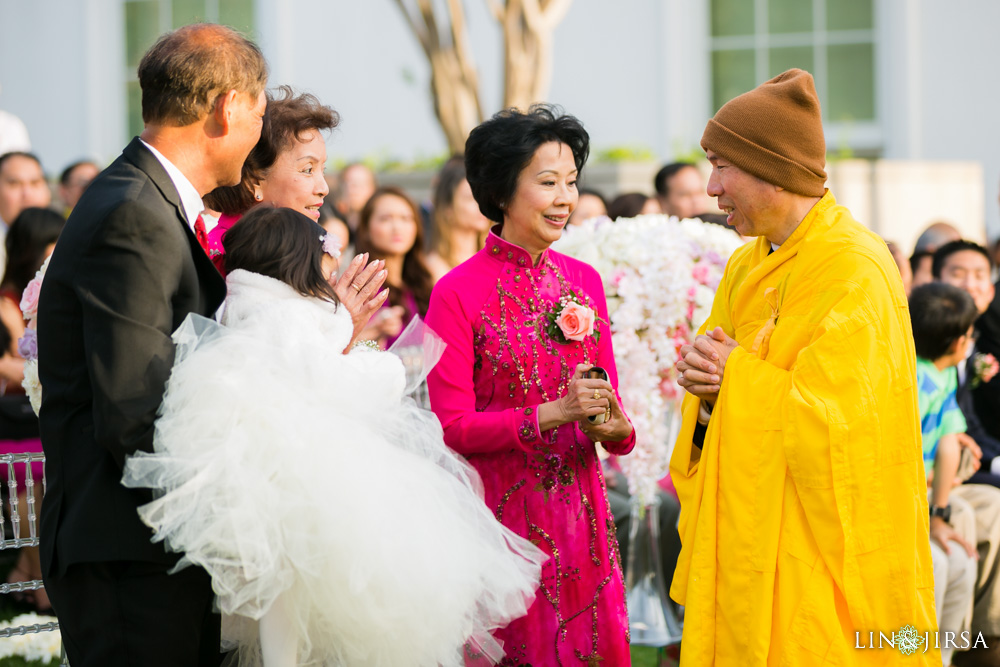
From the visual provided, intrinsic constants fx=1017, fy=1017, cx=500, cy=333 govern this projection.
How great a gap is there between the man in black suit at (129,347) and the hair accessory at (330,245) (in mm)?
368

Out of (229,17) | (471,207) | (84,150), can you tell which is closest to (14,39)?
(84,150)

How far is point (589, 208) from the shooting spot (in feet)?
22.3

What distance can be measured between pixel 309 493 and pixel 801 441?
1.28 meters

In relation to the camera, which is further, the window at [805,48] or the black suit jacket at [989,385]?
the window at [805,48]

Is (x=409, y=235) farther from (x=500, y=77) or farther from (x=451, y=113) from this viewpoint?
(x=500, y=77)

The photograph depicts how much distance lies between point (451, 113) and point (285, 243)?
7378 mm

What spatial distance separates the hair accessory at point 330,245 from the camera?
2.73 metres

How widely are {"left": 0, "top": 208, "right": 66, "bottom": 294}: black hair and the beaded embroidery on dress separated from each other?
11.5ft

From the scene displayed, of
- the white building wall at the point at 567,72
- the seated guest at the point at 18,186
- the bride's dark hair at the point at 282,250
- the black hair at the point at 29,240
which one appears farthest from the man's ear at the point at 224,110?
the white building wall at the point at 567,72

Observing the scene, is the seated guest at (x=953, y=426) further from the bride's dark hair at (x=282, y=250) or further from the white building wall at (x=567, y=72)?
the white building wall at (x=567, y=72)

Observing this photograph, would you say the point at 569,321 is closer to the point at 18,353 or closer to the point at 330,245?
the point at 330,245

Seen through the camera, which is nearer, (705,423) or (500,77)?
(705,423)

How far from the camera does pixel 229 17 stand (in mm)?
11867

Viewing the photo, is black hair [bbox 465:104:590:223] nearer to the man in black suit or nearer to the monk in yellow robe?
the monk in yellow robe
